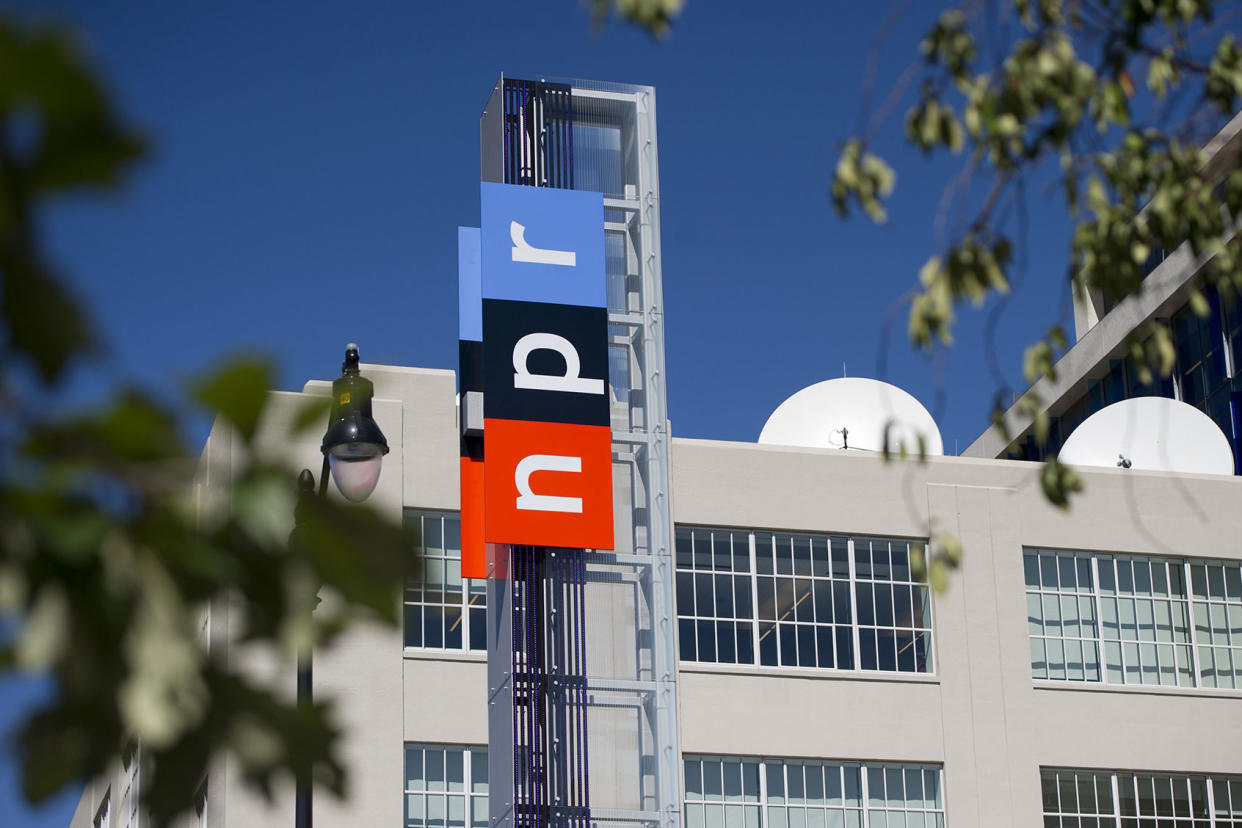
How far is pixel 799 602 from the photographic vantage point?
3244 cm

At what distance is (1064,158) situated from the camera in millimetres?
7781

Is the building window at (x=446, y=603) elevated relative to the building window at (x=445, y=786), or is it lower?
elevated

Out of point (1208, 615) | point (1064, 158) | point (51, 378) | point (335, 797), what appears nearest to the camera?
point (51, 378)

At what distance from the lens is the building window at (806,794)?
30703 millimetres

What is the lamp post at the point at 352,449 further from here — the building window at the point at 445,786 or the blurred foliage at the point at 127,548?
the building window at the point at 445,786

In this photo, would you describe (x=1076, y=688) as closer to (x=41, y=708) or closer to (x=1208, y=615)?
(x=1208, y=615)

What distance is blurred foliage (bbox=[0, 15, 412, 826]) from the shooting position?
238cm

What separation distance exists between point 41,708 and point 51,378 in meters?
0.54

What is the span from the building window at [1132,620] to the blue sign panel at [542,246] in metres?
10.4

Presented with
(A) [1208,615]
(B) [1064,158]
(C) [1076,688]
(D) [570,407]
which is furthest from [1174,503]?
(B) [1064,158]

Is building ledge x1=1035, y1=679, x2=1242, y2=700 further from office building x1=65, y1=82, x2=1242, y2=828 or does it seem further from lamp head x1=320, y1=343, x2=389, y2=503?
lamp head x1=320, y1=343, x2=389, y2=503

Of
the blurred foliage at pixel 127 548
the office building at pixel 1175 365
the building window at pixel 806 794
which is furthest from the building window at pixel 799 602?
the blurred foliage at pixel 127 548

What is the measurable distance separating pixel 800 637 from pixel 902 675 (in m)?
1.92

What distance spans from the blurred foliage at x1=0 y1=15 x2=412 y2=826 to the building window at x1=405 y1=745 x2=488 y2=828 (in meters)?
27.0
